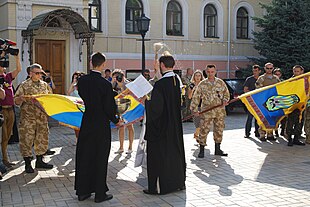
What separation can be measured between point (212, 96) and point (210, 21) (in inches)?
588

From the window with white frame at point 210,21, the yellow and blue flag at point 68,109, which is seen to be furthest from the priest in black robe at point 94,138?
the window with white frame at point 210,21

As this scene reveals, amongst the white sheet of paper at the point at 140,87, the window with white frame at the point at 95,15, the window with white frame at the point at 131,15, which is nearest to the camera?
the white sheet of paper at the point at 140,87

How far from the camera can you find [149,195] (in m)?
6.68

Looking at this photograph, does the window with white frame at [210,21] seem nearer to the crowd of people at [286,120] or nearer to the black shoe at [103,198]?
the crowd of people at [286,120]

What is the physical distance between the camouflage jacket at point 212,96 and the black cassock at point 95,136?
3.42m

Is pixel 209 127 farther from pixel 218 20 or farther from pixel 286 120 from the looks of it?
pixel 218 20

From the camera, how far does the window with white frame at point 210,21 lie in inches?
925

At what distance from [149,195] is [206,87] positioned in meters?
3.47

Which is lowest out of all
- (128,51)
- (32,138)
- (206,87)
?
(32,138)

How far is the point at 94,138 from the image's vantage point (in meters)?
6.36

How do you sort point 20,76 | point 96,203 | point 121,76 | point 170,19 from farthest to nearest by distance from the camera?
1. point 170,19
2. point 20,76
3. point 121,76
4. point 96,203

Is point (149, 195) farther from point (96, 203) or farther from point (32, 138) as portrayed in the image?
point (32, 138)

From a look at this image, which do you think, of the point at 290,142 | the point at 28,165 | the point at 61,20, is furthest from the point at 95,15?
the point at 28,165

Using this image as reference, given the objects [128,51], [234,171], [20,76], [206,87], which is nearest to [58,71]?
[20,76]
